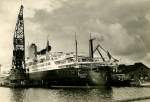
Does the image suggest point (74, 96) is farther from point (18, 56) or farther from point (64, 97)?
point (18, 56)

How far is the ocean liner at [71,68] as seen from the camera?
75.1 metres

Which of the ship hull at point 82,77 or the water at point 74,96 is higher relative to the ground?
the ship hull at point 82,77

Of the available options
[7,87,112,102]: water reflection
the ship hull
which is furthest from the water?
the ship hull

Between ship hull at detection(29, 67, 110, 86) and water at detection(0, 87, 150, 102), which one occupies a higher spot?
ship hull at detection(29, 67, 110, 86)

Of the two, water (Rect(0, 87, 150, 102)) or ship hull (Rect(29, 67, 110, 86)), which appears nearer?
water (Rect(0, 87, 150, 102))

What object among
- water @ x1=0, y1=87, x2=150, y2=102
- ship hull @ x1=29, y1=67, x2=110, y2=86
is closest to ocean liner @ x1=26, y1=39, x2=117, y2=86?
ship hull @ x1=29, y1=67, x2=110, y2=86

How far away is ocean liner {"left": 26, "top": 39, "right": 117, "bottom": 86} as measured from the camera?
75125 millimetres

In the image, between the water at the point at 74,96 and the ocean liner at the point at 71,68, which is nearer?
the water at the point at 74,96

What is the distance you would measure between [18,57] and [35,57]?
14007mm

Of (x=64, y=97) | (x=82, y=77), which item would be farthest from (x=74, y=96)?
(x=82, y=77)

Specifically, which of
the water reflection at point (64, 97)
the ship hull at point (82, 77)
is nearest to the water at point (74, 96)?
the water reflection at point (64, 97)

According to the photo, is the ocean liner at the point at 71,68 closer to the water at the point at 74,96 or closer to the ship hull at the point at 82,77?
the ship hull at the point at 82,77

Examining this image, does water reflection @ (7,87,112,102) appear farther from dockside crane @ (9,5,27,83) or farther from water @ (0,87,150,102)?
dockside crane @ (9,5,27,83)

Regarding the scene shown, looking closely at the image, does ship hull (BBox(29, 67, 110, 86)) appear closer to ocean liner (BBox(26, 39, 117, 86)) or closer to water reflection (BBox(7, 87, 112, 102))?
ocean liner (BBox(26, 39, 117, 86))
